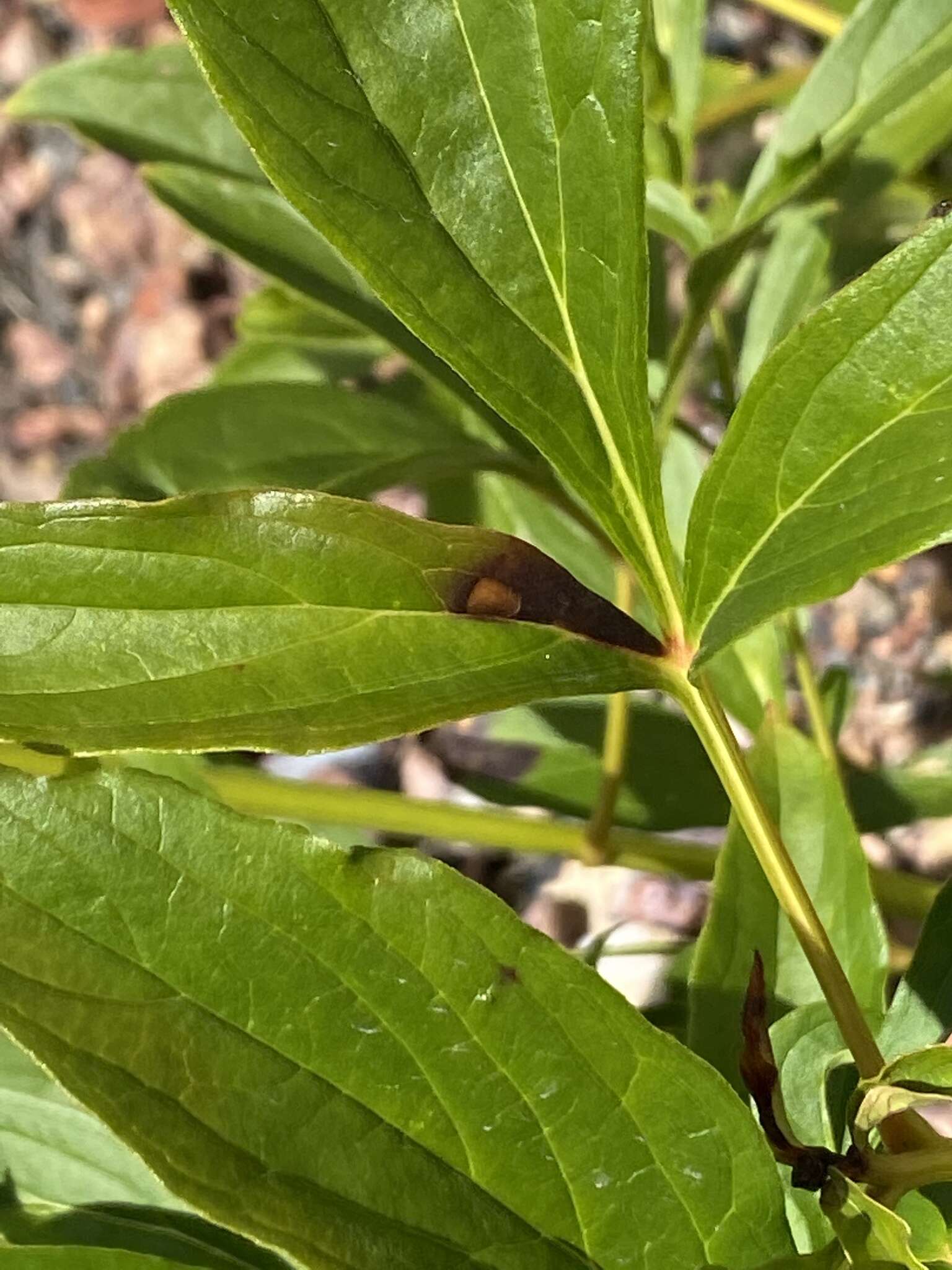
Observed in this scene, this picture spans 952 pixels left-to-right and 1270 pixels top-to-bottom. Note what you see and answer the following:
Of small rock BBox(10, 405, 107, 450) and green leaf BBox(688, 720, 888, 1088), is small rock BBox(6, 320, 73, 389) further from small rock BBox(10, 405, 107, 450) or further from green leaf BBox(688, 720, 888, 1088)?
green leaf BBox(688, 720, 888, 1088)

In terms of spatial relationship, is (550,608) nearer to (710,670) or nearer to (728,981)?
(728,981)

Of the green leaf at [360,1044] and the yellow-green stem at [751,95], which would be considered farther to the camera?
the yellow-green stem at [751,95]

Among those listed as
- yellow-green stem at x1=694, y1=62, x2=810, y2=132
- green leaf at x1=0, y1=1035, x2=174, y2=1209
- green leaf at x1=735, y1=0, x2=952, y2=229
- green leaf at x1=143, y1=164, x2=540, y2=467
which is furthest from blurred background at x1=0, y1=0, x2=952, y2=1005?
green leaf at x1=0, y1=1035, x2=174, y2=1209

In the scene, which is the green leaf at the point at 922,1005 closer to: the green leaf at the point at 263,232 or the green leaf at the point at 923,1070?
the green leaf at the point at 923,1070

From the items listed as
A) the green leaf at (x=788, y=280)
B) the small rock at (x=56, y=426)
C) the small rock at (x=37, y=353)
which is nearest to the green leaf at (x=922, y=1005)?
the green leaf at (x=788, y=280)

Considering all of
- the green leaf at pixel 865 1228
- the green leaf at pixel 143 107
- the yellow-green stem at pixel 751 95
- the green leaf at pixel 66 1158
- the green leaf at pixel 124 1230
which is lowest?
the green leaf at pixel 124 1230

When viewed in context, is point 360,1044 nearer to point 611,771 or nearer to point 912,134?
point 611,771
